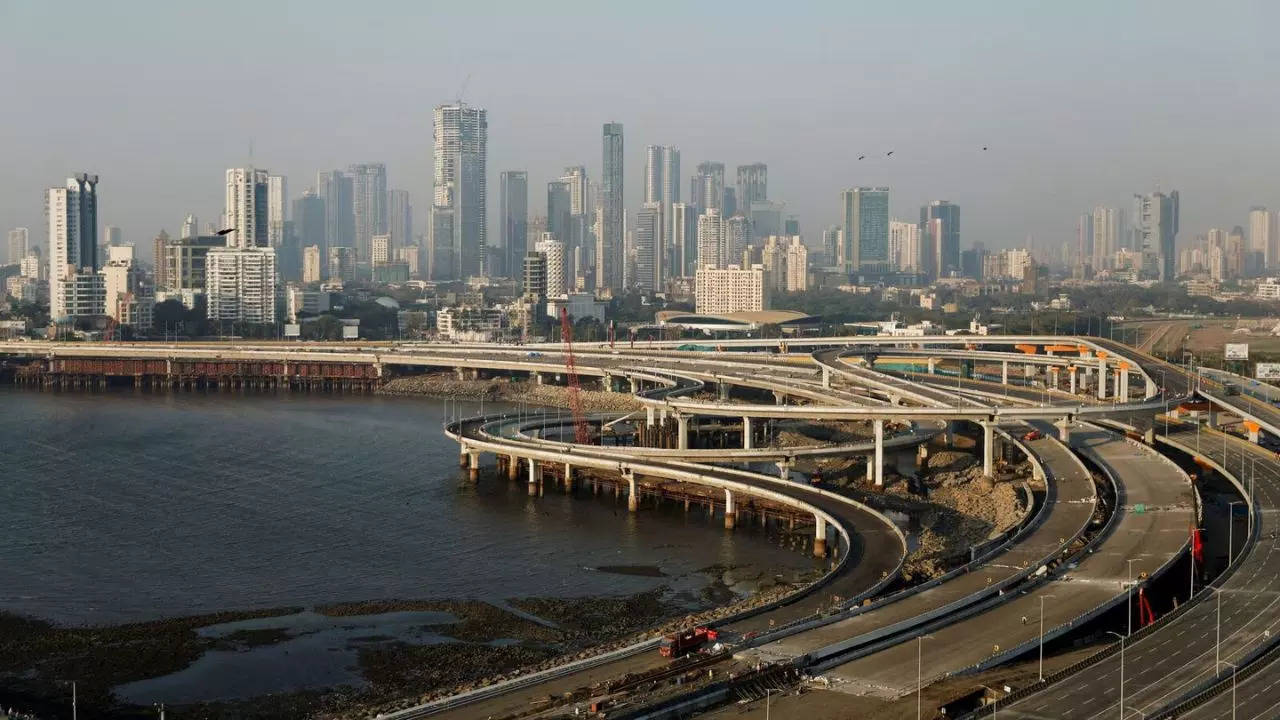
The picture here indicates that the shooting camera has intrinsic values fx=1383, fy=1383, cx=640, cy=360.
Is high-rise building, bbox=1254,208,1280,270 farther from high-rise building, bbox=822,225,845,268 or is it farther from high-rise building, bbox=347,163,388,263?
high-rise building, bbox=347,163,388,263

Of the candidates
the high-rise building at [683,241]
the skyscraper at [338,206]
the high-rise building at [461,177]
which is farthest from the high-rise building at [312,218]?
the high-rise building at [683,241]

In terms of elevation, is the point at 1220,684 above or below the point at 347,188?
below

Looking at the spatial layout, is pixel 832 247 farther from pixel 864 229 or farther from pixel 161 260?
pixel 161 260

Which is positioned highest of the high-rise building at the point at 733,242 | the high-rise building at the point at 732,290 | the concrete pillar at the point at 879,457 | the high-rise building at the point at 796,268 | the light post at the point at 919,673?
the high-rise building at the point at 733,242

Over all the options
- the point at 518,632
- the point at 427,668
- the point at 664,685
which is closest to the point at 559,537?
the point at 518,632

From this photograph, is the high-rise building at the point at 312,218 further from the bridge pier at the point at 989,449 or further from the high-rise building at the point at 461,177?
the bridge pier at the point at 989,449

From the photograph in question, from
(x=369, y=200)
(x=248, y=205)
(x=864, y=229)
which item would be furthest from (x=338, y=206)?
(x=248, y=205)

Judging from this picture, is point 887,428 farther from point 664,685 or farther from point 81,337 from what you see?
point 81,337
